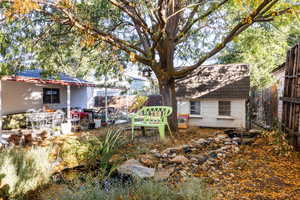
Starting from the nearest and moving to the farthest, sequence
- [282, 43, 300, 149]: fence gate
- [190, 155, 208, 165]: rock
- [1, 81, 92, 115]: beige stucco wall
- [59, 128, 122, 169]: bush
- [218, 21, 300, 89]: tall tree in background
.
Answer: [59, 128, 122, 169]: bush
[190, 155, 208, 165]: rock
[282, 43, 300, 149]: fence gate
[218, 21, 300, 89]: tall tree in background
[1, 81, 92, 115]: beige stucco wall

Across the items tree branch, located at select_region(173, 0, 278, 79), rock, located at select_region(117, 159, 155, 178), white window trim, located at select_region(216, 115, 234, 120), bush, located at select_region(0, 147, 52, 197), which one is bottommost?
rock, located at select_region(117, 159, 155, 178)

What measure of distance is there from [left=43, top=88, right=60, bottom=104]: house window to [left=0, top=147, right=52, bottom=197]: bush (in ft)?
30.8

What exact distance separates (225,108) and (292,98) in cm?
427

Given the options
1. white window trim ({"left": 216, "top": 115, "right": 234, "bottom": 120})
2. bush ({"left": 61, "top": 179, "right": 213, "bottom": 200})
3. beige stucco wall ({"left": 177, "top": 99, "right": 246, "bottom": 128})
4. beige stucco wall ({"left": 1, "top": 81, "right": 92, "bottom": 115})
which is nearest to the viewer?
bush ({"left": 61, "top": 179, "right": 213, "bottom": 200})

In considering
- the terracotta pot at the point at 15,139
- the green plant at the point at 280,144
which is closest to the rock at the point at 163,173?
the green plant at the point at 280,144

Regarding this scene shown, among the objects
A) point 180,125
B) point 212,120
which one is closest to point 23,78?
point 180,125

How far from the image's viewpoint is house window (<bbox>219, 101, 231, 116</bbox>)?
8.61 m

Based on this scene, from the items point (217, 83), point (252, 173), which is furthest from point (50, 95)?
point (252, 173)

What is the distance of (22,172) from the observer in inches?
109

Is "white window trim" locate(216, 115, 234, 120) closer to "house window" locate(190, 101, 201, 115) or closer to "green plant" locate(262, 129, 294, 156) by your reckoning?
"house window" locate(190, 101, 201, 115)

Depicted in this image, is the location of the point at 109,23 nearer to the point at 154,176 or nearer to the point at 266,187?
the point at 154,176

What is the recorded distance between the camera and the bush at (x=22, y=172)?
250 centimetres

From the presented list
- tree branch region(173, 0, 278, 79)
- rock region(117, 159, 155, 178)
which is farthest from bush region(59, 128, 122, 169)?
tree branch region(173, 0, 278, 79)

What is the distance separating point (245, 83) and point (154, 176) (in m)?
7.21
